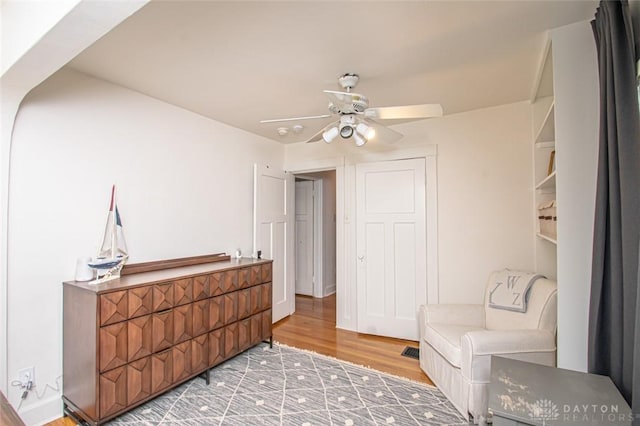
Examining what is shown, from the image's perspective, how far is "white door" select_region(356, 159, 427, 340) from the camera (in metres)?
3.43

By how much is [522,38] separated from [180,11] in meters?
1.95

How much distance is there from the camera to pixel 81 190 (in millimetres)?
2227

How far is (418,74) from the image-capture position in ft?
7.54

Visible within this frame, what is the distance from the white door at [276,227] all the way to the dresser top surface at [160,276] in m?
0.67

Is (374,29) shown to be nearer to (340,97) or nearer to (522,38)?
(340,97)

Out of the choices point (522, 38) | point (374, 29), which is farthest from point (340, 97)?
point (522, 38)

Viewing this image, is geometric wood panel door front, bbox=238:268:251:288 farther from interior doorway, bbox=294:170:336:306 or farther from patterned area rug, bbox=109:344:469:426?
interior doorway, bbox=294:170:336:306

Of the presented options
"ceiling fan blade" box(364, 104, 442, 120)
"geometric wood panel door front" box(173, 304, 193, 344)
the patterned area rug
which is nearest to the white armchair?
the patterned area rug

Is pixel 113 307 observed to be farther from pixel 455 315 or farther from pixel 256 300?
pixel 455 315

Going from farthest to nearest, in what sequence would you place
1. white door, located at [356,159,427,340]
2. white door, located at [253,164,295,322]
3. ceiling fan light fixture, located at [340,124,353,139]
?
white door, located at [253,164,295,322] → white door, located at [356,159,427,340] → ceiling fan light fixture, located at [340,124,353,139]

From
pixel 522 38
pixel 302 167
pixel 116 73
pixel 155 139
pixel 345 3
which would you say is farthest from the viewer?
pixel 302 167

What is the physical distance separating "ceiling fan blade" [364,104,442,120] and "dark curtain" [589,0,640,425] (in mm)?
791

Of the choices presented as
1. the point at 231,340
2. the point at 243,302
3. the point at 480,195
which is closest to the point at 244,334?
the point at 231,340

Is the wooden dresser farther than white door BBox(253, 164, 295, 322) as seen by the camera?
No
